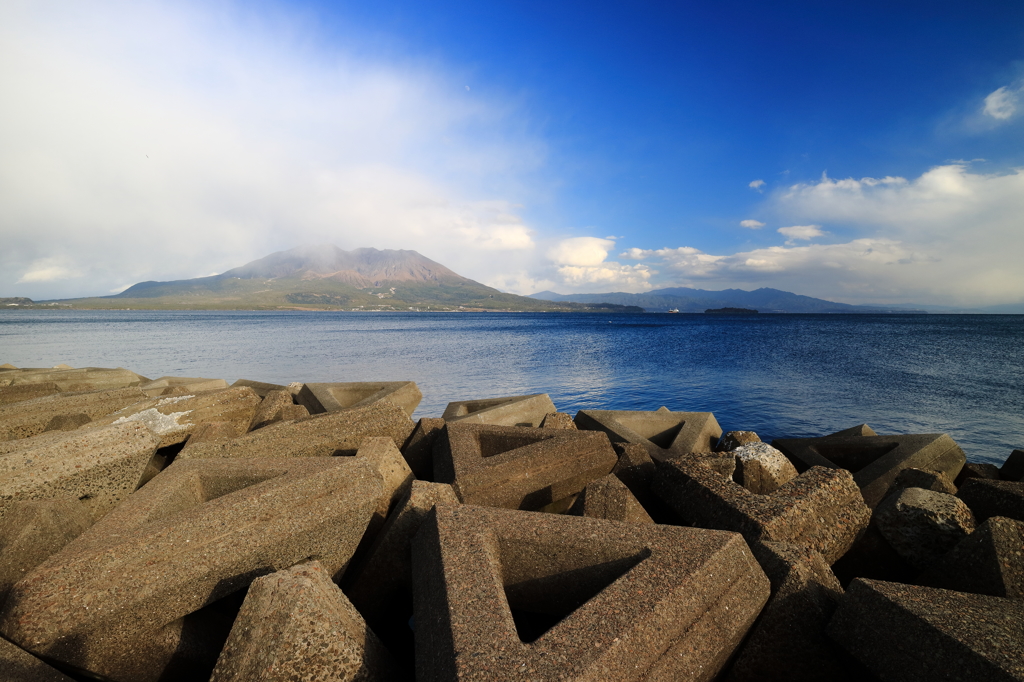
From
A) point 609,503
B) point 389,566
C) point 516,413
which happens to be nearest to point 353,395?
point 516,413

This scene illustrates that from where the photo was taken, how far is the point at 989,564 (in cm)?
248

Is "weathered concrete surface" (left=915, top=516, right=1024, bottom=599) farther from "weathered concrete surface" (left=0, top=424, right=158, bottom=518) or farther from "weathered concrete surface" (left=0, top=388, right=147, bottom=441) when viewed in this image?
"weathered concrete surface" (left=0, top=388, right=147, bottom=441)

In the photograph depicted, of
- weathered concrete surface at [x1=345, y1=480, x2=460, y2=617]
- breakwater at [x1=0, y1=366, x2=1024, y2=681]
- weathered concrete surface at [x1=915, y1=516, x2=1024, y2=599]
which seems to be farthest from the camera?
weathered concrete surface at [x1=345, y1=480, x2=460, y2=617]

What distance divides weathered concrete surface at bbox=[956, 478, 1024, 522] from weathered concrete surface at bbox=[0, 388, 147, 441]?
9406 mm

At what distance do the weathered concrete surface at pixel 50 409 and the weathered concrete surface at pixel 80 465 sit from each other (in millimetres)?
2085

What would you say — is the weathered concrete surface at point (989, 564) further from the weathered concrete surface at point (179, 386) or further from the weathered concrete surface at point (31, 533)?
the weathered concrete surface at point (179, 386)

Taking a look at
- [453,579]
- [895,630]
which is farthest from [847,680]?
[453,579]

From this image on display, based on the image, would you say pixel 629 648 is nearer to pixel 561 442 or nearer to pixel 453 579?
pixel 453 579

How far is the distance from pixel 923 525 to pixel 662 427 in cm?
454

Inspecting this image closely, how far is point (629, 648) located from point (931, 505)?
3.02m

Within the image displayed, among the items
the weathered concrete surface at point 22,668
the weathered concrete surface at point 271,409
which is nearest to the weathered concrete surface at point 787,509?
the weathered concrete surface at point 22,668

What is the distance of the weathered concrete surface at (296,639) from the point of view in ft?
5.39

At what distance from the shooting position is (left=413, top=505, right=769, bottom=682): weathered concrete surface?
1651 mm

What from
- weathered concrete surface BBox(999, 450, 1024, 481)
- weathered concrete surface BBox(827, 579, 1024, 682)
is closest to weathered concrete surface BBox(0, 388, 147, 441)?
weathered concrete surface BBox(827, 579, 1024, 682)
